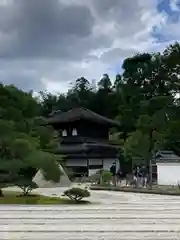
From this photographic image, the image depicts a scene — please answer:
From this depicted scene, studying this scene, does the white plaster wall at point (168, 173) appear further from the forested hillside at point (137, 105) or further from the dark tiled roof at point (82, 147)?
the dark tiled roof at point (82, 147)

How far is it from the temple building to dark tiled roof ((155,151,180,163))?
30.4ft

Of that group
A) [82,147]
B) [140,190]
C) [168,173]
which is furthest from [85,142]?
[140,190]

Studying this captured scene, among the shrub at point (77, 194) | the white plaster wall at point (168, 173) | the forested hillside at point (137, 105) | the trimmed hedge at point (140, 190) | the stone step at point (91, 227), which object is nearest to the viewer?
the stone step at point (91, 227)

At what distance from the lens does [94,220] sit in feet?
39.3

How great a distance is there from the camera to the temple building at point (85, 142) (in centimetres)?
4072

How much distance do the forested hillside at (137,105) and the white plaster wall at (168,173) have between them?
77.2 inches

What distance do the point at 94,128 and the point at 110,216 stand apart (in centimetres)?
3174

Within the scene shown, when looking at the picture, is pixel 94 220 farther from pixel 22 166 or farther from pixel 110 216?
pixel 22 166

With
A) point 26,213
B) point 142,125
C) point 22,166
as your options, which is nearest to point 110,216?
point 26,213

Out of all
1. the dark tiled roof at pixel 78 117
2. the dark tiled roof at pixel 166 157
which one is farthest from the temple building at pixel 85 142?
the dark tiled roof at pixel 166 157

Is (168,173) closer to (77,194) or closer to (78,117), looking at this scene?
(77,194)

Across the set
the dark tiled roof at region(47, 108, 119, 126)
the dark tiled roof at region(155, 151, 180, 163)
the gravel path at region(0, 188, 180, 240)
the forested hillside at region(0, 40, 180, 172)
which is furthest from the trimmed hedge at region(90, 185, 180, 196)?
the dark tiled roof at region(47, 108, 119, 126)

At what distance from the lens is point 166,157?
1236 inches

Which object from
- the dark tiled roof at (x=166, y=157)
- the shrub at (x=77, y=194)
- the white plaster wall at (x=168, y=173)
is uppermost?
the dark tiled roof at (x=166, y=157)
